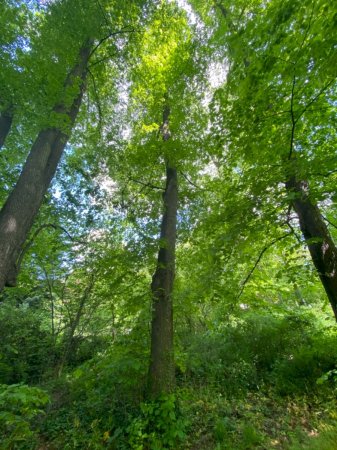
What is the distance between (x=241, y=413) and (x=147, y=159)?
220 inches

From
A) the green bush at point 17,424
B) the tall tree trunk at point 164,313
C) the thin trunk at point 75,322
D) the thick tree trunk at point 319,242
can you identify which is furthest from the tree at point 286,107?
the thin trunk at point 75,322

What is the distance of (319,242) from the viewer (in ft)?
11.5

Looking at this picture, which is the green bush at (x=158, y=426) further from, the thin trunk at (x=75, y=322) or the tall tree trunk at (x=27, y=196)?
the thin trunk at (x=75, y=322)

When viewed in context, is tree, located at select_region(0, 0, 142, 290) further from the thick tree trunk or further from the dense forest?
the thick tree trunk

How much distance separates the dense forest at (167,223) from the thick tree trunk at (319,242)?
0.10 ft

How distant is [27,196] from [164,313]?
3078mm

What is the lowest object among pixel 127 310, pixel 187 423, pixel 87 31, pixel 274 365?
pixel 187 423

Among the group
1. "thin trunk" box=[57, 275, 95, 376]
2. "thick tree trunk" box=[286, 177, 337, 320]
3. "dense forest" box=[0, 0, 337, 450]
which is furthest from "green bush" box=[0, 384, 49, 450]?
"thick tree trunk" box=[286, 177, 337, 320]

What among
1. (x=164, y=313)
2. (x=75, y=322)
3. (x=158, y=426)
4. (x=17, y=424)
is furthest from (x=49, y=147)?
(x=158, y=426)

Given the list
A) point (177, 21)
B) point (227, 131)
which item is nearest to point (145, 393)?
point (227, 131)

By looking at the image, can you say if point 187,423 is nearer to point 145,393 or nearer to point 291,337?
point 145,393

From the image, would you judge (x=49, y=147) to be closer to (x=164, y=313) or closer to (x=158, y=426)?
(x=164, y=313)

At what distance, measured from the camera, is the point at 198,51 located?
6555 mm

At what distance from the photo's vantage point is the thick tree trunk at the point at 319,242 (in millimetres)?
3348
